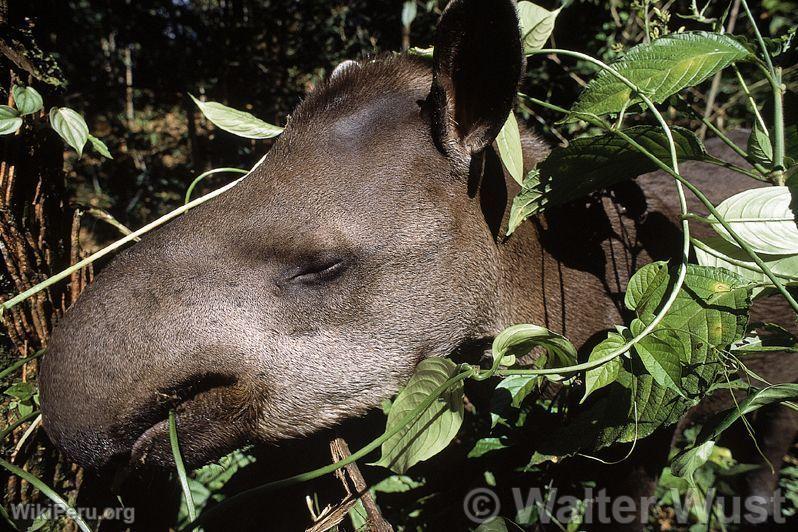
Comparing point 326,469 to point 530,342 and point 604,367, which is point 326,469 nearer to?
point 530,342

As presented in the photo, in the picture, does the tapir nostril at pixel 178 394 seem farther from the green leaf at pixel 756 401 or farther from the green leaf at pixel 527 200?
the green leaf at pixel 756 401

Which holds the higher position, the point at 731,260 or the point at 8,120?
the point at 8,120

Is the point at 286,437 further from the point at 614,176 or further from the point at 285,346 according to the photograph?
the point at 614,176

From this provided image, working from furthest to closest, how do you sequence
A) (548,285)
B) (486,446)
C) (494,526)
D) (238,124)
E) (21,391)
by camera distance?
(486,446) < (238,124) < (548,285) < (494,526) < (21,391)

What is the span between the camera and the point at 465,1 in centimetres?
158

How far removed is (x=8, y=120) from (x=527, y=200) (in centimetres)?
172

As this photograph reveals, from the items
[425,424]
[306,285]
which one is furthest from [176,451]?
[425,424]

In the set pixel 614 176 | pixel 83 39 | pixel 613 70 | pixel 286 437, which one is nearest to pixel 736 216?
pixel 614 176

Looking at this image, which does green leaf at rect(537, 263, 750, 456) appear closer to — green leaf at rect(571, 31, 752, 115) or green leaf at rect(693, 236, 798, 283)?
green leaf at rect(693, 236, 798, 283)

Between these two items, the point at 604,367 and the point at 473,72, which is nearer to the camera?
the point at 604,367

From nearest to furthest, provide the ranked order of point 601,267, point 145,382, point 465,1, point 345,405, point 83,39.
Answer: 1. point 465,1
2. point 145,382
3. point 345,405
4. point 601,267
5. point 83,39

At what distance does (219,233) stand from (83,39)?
6304 millimetres

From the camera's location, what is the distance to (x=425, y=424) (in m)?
1.60

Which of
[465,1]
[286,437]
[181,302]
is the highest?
[465,1]
